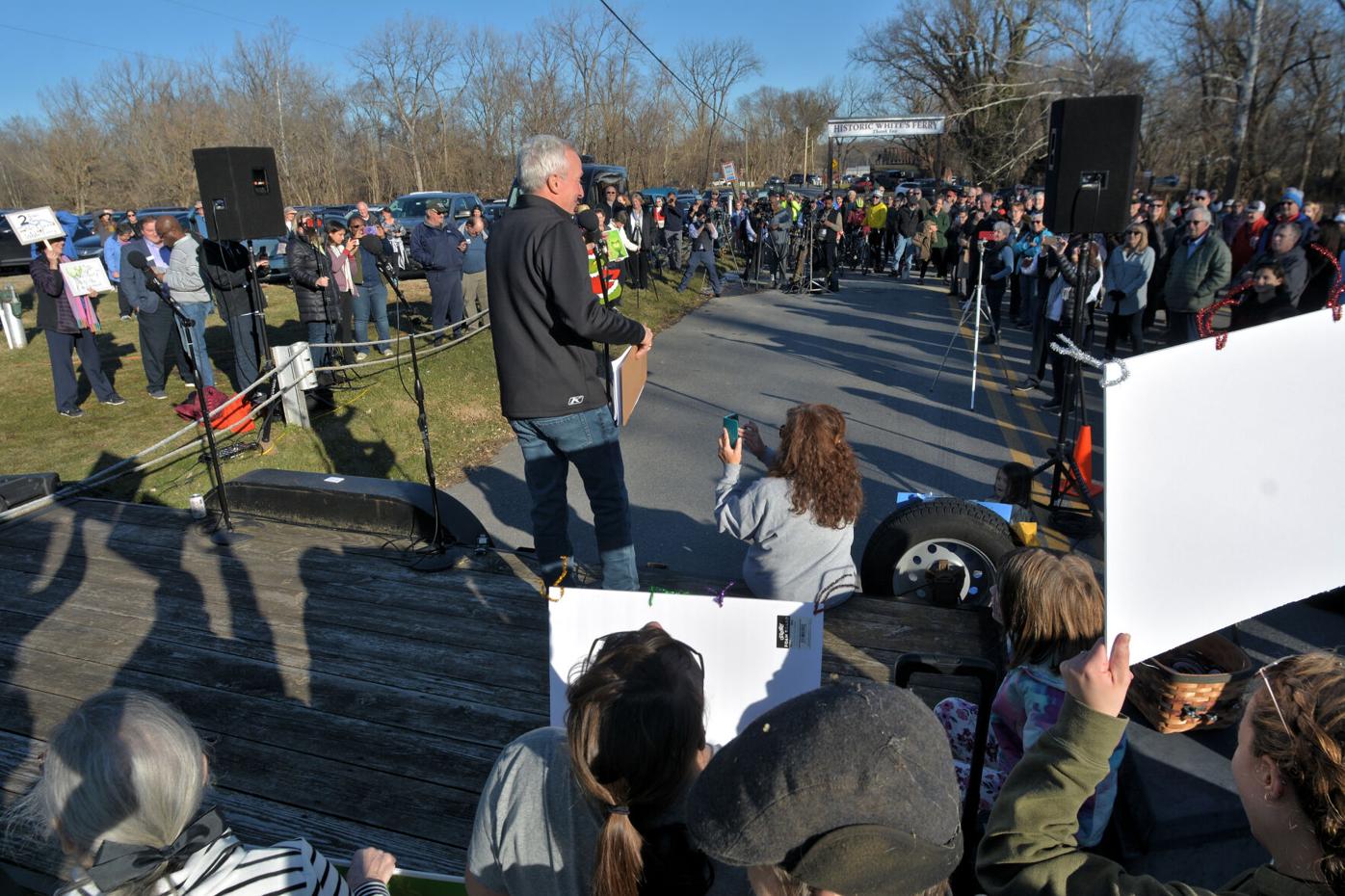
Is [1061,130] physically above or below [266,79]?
below

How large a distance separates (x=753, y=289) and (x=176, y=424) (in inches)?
482

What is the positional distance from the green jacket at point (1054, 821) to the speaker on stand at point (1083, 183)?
14.6 feet

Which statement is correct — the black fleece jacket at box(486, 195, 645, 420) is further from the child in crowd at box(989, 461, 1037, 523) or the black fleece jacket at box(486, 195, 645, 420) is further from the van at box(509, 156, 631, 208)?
the van at box(509, 156, 631, 208)

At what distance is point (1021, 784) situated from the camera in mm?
1501

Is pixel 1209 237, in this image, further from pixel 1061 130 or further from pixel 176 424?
pixel 176 424

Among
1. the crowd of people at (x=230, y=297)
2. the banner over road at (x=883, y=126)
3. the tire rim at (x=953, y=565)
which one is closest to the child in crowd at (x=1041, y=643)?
the tire rim at (x=953, y=565)

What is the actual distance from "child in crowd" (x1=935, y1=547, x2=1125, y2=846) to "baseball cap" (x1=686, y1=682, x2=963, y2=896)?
1460mm

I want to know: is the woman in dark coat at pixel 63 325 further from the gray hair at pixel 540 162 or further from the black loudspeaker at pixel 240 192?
the gray hair at pixel 540 162

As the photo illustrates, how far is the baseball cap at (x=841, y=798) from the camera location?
39.2 inches

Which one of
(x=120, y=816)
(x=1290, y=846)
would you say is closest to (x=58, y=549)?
(x=120, y=816)

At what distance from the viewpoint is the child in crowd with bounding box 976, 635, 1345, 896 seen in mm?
1248

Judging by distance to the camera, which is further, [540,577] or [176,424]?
[176,424]

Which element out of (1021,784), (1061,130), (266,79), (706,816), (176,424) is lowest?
(176,424)

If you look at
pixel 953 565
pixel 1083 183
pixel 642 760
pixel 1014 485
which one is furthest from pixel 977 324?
pixel 642 760
